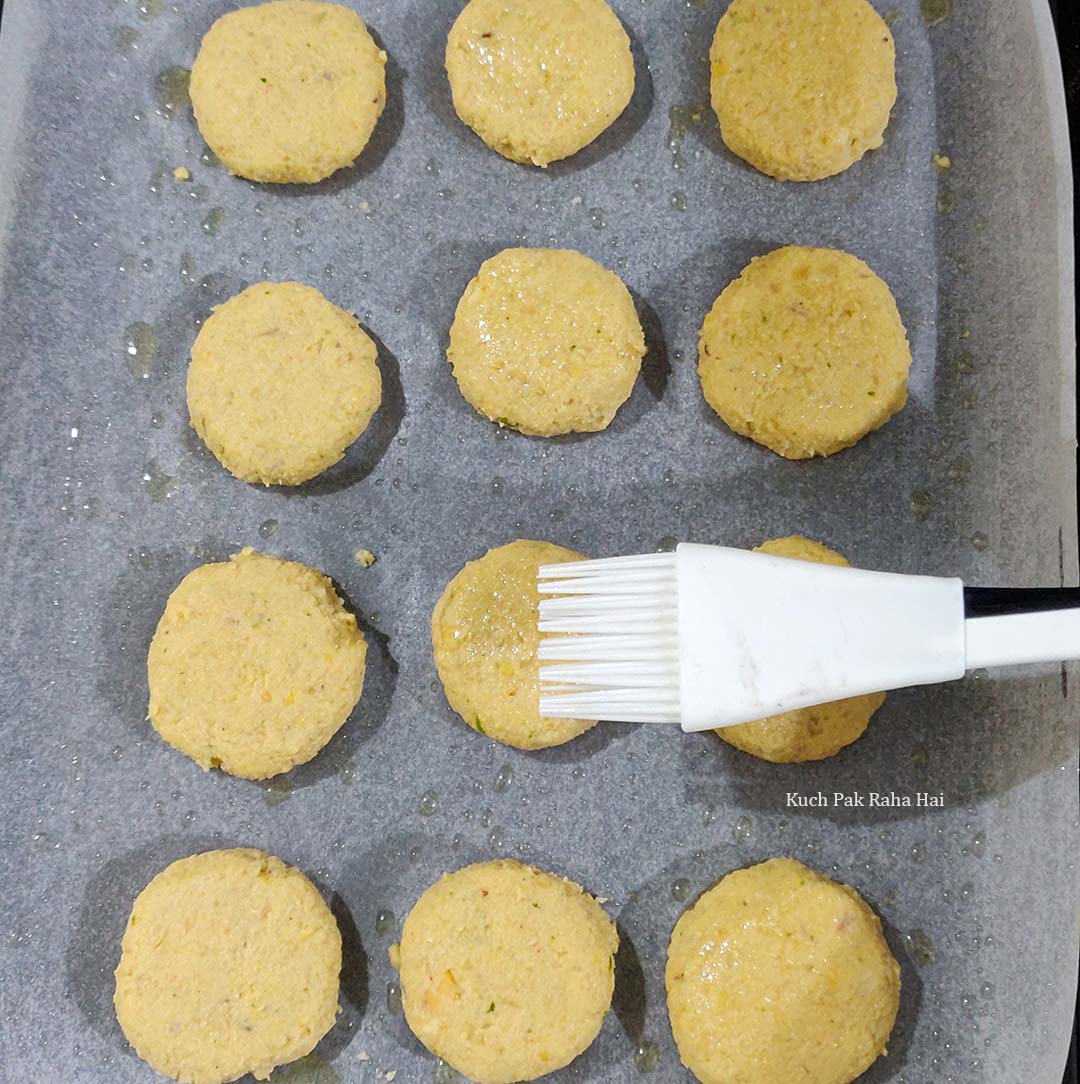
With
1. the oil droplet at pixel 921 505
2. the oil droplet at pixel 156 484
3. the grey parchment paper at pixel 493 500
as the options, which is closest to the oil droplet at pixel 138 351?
the grey parchment paper at pixel 493 500

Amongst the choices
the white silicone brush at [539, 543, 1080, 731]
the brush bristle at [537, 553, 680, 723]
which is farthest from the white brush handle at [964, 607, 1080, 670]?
the brush bristle at [537, 553, 680, 723]

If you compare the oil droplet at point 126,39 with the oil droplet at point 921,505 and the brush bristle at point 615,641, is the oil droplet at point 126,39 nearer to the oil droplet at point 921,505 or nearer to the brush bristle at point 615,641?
the brush bristle at point 615,641

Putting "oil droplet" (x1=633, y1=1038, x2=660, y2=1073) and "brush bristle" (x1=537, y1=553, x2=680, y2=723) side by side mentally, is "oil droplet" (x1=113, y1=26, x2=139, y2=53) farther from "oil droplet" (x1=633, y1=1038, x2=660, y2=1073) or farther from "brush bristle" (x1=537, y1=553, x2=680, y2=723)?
"oil droplet" (x1=633, y1=1038, x2=660, y2=1073)

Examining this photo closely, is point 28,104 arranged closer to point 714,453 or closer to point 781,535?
point 714,453

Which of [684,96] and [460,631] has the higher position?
[684,96]

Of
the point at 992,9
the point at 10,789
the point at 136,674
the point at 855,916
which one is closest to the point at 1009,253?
the point at 992,9

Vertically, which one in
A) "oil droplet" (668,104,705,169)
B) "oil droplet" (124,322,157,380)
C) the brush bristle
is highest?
"oil droplet" (668,104,705,169)
